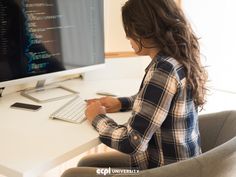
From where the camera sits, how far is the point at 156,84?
3.75 feet

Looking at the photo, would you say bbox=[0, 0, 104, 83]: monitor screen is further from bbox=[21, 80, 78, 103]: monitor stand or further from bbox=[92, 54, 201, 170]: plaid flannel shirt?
bbox=[92, 54, 201, 170]: plaid flannel shirt

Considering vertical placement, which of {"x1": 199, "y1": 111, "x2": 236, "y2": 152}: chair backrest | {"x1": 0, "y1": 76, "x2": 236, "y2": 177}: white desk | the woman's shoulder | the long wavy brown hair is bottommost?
{"x1": 199, "y1": 111, "x2": 236, "y2": 152}: chair backrest

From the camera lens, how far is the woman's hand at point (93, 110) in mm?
1437

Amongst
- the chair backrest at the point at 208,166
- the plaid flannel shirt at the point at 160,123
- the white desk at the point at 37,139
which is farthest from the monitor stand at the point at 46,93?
the chair backrest at the point at 208,166

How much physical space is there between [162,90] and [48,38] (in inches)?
32.9

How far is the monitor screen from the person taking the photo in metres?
1.63

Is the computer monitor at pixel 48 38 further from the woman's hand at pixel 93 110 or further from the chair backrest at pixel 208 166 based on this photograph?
the chair backrest at pixel 208 166

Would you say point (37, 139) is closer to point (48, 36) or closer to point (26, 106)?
point (26, 106)

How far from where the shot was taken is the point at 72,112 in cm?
155

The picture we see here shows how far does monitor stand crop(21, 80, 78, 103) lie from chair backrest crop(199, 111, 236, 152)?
70 centimetres

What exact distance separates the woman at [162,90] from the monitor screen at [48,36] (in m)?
0.61

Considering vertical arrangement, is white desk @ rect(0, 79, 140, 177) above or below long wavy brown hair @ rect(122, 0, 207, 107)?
below

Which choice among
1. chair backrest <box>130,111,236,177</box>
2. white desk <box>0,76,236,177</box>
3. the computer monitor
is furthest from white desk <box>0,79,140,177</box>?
chair backrest <box>130,111,236,177</box>

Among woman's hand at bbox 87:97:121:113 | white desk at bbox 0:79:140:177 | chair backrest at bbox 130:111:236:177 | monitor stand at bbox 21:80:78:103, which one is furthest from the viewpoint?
monitor stand at bbox 21:80:78:103
